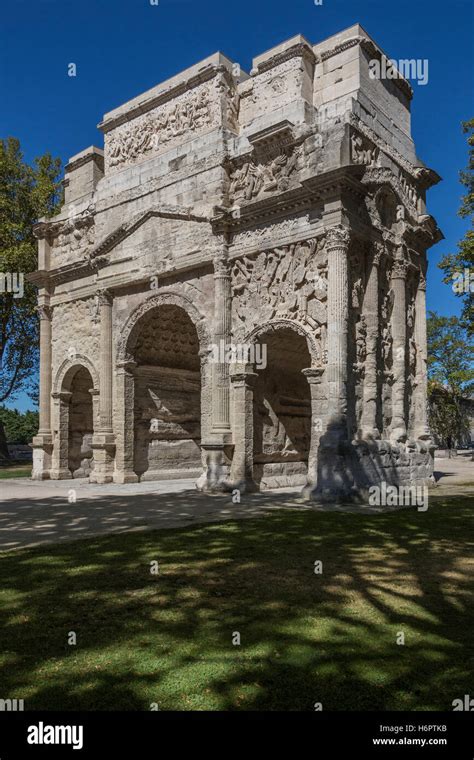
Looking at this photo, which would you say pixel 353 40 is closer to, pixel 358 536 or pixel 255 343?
pixel 255 343

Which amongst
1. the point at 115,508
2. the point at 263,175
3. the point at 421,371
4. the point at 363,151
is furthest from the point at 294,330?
the point at 115,508

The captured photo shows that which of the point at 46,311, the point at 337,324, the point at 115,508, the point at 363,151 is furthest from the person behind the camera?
A: the point at 46,311

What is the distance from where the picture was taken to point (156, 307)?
52.0ft

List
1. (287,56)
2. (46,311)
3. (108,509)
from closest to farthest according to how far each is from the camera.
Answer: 1. (108,509)
2. (287,56)
3. (46,311)

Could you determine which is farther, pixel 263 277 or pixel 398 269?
pixel 398 269

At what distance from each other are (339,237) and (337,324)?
176cm

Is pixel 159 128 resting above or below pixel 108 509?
above

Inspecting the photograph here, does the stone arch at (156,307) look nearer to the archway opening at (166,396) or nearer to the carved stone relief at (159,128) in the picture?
the archway opening at (166,396)

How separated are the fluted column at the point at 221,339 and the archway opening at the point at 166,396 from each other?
231 centimetres

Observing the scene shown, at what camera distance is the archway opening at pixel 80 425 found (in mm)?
18938

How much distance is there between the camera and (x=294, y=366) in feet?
50.1

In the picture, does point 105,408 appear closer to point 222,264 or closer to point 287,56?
point 222,264

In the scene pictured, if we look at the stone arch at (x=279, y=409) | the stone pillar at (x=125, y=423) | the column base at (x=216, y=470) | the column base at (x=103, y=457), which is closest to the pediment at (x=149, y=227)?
the stone pillar at (x=125, y=423)

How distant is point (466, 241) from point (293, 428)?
9.63m
